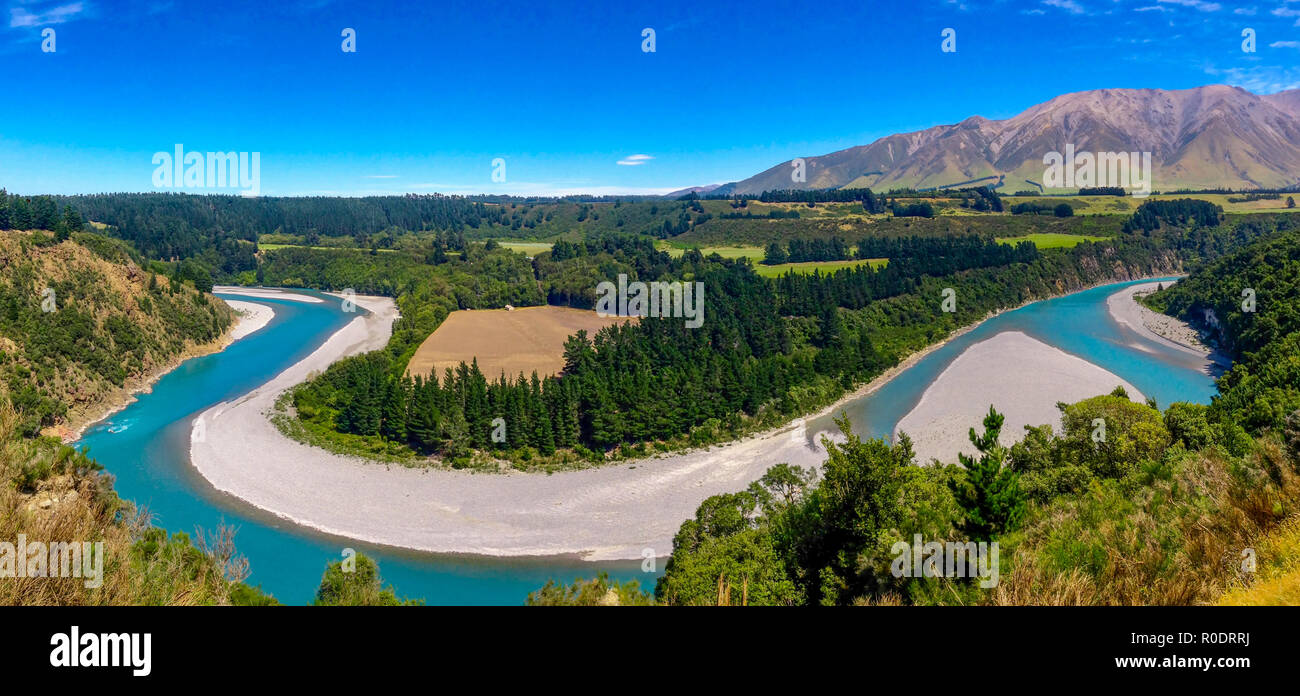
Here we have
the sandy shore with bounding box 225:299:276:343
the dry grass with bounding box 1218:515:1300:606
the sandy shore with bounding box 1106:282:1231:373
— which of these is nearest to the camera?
the dry grass with bounding box 1218:515:1300:606

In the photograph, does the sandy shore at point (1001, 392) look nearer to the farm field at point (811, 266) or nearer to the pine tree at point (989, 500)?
the pine tree at point (989, 500)

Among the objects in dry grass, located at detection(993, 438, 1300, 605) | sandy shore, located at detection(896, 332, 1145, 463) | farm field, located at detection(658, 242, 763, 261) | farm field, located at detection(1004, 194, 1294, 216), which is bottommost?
sandy shore, located at detection(896, 332, 1145, 463)

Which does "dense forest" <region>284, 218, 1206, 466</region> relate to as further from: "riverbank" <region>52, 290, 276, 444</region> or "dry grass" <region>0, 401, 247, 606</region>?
"dry grass" <region>0, 401, 247, 606</region>

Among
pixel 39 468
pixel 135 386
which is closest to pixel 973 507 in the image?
pixel 39 468

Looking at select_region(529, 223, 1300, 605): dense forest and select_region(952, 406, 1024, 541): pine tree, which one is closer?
select_region(529, 223, 1300, 605): dense forest

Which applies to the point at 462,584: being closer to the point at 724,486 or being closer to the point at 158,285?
the point at 724,486

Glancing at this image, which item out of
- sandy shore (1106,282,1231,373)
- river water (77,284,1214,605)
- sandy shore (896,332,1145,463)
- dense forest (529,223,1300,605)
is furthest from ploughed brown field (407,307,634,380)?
sandy shore (1106,282,1231,373)
